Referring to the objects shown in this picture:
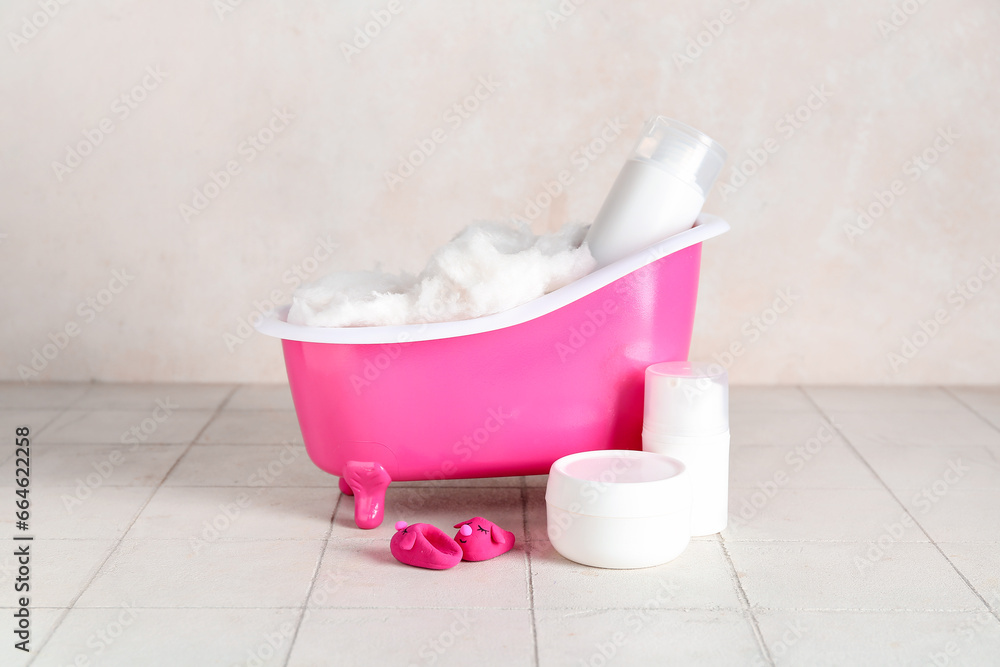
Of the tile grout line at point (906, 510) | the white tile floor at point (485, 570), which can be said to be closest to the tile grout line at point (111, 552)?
the white tile floor at point (485, 570)

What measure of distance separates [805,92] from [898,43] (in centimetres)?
31

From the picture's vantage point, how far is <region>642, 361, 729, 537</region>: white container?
165 centimetres

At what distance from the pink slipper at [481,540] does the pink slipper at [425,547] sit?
17 mm

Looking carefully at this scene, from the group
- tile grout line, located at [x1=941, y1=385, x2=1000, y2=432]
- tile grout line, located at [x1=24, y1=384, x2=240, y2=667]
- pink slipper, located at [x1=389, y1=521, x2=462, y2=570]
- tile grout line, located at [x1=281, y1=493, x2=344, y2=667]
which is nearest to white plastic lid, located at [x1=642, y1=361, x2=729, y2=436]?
pink slipper, located at [x1=389, y1=521, x2=462, y2=570]

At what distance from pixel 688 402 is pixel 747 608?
15.4 inches

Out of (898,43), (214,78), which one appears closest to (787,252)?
(898,43)

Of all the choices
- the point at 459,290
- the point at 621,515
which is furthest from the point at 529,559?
the point at 459,290

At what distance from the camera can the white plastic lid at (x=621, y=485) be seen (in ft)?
4.87

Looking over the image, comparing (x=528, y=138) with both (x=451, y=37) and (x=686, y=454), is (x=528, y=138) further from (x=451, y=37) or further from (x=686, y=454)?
(x=686, y=454)

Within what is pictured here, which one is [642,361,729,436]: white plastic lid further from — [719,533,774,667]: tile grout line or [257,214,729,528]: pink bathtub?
[719,533,774,667]: tile grout line

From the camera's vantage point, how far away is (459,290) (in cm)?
165

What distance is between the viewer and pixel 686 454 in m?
1.65

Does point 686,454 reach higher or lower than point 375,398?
lower

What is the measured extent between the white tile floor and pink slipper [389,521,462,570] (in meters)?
0.03
